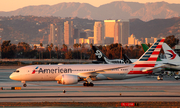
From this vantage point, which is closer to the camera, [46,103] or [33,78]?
[46,103]

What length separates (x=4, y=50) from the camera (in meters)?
191

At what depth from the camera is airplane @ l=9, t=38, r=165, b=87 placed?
43844 mm

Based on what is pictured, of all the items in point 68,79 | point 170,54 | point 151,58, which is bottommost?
point 68,79

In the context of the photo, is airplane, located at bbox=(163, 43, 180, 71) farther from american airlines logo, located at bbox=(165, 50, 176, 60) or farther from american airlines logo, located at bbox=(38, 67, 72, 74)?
american airlines logo, located at bbox=(38, 67, 72, 74)

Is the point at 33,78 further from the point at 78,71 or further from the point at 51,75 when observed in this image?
the point at 78,71

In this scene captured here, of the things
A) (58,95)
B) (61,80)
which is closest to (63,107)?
(58,95)

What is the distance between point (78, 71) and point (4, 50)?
158 meters

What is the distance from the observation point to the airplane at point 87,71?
43844 mm

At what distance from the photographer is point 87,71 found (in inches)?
1740

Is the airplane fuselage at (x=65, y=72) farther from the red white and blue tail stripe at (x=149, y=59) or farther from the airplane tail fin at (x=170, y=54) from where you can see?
the airplane tail fin at (x=170, y=54)

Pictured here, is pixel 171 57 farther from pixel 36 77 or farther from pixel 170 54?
pixel 36 77

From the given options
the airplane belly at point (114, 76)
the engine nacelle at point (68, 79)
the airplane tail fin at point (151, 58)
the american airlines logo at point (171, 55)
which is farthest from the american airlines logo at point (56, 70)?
the american airlines logo at point (171, 55)

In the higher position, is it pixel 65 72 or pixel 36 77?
pixel 65 72

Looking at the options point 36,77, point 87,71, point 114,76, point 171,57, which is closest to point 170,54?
point 171,57
